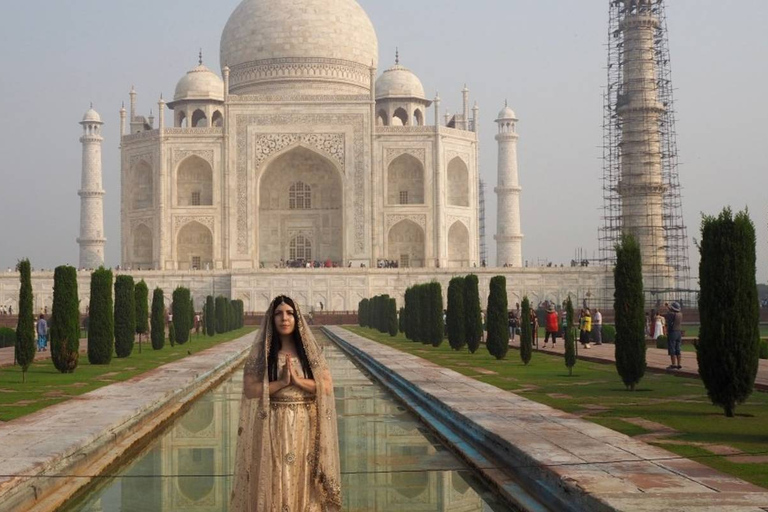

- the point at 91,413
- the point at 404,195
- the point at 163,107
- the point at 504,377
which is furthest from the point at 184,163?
the point at 91,413

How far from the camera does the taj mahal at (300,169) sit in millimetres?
34125

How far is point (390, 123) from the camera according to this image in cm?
3750

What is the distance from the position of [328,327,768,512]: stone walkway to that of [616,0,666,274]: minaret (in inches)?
939

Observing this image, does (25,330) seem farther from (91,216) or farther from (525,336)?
(91,216)

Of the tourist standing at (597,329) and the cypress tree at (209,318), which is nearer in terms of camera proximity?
the tourist standing at (597,329)

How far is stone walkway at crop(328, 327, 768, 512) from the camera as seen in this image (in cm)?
A: 400

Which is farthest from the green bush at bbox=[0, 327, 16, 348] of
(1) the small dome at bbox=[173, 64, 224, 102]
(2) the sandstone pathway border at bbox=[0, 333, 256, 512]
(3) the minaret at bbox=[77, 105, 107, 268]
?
(1) the small dome at bbox=[173, 64, 224, 102]

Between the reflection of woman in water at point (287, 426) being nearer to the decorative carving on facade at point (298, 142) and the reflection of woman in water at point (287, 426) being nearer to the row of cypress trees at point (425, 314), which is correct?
the row of cypress trees at point (425, 314)

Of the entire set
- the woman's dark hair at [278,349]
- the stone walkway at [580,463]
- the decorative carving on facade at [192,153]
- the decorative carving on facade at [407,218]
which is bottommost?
the stone walkway at [580,463]

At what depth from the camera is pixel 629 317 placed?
9266mm

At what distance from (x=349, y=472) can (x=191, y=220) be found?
97.2 ft

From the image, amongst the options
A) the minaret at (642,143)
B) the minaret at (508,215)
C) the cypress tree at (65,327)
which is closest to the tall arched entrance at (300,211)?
the minaret at (508,215)

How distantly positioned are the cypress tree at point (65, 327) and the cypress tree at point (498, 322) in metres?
A: 5.20

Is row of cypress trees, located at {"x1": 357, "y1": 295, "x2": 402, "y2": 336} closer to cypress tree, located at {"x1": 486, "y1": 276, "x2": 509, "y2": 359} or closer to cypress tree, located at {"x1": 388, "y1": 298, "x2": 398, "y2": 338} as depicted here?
cypress tree, located at {"x1": 388, "y1": 298, "x2": 398, "y2": 338}
